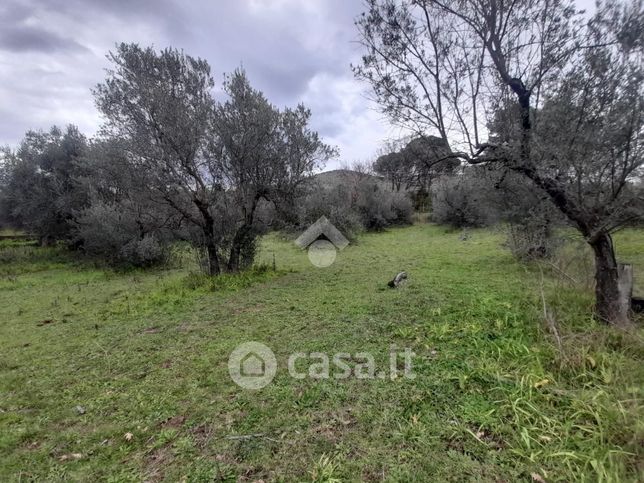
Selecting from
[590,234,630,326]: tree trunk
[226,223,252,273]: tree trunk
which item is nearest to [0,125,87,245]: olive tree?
[226,223,252,273]: tree trunk

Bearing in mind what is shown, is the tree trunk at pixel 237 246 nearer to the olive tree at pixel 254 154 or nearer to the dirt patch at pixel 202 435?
the olive tree at pixel 254 154

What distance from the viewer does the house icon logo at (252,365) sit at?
3.06 meters

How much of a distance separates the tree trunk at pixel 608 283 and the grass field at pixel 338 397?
281 mm

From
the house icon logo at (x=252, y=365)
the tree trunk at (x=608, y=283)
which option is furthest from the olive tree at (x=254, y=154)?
the tree trunk at (x=608, y=283)

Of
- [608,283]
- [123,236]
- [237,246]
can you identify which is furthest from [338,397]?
[123,236]

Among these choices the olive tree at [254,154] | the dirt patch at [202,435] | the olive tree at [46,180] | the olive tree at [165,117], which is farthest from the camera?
the olive tree at [46,180]

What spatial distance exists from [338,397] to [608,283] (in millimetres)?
3527

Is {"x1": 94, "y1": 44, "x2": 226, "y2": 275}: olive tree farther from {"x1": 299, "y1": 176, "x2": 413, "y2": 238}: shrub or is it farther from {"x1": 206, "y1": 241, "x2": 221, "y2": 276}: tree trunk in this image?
{"x1": 299, "y1": 176, "x2": 413, "y2": 238}: shrub

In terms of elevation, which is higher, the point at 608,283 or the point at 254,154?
the point at 254,154

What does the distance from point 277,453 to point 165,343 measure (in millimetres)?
2721

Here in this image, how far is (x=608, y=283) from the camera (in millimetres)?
3646

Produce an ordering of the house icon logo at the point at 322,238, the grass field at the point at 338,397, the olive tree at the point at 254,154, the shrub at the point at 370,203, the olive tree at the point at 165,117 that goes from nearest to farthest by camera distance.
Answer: the grass field at the point at 338,397, the olive tree at the point at 165,117, the olive tree at the point at 254,154, the house icon logo at the point at 322,238, the shrub at the point at 370,203

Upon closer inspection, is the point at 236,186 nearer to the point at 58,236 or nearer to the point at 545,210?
the point at 545,210

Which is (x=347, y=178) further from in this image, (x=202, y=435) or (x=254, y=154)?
(x=202, y=435)
